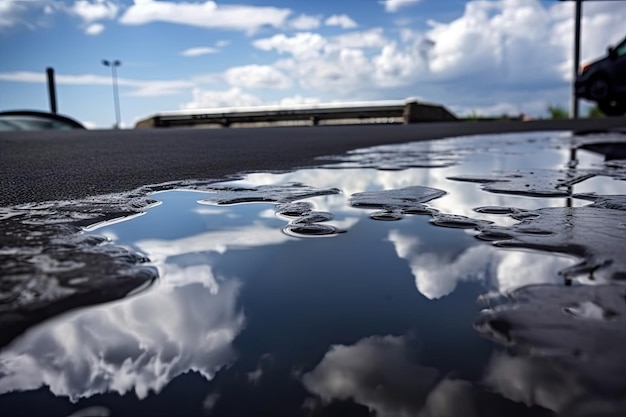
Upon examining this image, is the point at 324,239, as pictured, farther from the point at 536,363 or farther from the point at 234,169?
the point at 234,169

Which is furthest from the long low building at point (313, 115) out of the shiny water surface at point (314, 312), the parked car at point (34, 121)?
the shiny water surface at point (314, 312)

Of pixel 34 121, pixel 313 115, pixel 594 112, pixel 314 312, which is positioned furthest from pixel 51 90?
pixel 314 312

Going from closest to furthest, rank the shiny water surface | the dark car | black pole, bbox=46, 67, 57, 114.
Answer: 1. the shiny water surface
2. the dark car
3. black pole, bbox=46, 67, 57, 114

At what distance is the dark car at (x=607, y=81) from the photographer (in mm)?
9914

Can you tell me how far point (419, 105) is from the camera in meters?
14.9

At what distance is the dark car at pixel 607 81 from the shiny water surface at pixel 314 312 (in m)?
9.94

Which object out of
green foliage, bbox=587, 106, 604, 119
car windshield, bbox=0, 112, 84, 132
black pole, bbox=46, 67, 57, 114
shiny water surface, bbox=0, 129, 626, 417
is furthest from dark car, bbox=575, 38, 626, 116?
black pole, bbox=46, 67, 57, 114

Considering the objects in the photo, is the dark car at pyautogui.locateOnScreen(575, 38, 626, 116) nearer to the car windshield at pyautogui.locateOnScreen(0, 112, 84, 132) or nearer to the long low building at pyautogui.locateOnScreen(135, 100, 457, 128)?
the long low building at pyautogui.locateOnScreen(135, 100, 457, 128)

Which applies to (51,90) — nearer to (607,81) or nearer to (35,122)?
(35,122)

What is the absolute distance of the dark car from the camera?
32.5 feet

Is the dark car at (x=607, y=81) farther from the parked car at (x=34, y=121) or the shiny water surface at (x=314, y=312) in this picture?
the parked car at (x=34, y=121)

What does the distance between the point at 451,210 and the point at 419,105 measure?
1389 cm

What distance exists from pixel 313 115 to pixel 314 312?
15.4m

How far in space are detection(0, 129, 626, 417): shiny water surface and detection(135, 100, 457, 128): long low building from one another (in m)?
13.5
